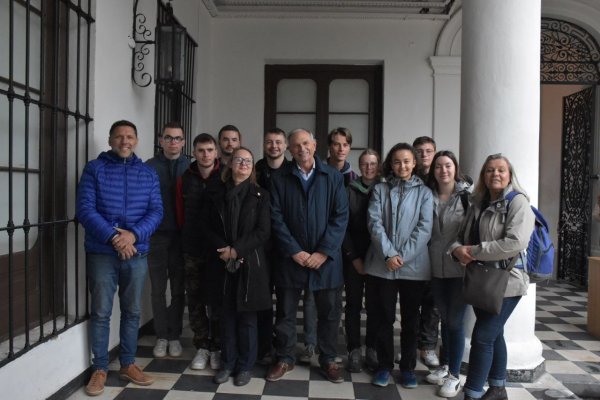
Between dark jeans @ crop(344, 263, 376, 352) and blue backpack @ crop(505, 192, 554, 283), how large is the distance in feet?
3.67

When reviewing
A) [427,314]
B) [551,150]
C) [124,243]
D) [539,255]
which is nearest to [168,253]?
[124,243]

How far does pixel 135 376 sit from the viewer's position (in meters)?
3.22

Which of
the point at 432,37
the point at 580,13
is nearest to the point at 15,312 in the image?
the point at 432,37

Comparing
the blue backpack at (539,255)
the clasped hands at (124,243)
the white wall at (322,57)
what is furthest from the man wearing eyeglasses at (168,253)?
the white wall at (322,57)

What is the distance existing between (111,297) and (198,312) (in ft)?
2.27

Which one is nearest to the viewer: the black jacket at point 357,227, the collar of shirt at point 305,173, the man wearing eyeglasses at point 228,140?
the collar of shirt at point 305,173

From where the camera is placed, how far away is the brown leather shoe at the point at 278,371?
332 cm

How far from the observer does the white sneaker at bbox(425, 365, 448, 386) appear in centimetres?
331

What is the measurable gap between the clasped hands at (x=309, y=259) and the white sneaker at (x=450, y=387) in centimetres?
108

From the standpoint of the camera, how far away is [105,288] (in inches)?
121

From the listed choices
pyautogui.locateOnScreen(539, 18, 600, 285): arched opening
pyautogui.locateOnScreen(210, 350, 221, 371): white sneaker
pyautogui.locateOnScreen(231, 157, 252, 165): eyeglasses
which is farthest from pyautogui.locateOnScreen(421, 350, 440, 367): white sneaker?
pyautogui.locateOnScreen(539, 18, 600, 285): arched opening

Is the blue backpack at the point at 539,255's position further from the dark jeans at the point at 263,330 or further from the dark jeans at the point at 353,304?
the dark jeans at the point at 263,330

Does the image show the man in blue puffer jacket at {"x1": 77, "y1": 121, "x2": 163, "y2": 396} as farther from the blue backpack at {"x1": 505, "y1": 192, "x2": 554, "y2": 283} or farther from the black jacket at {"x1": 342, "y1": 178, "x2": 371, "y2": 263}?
the blue backpack at {"x1": 505, "y1": 192, "x2": 554, "y2": 283}

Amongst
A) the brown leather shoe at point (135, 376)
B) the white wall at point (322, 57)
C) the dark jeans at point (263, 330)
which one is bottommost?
the brown leather shoe at point (135, 376)
